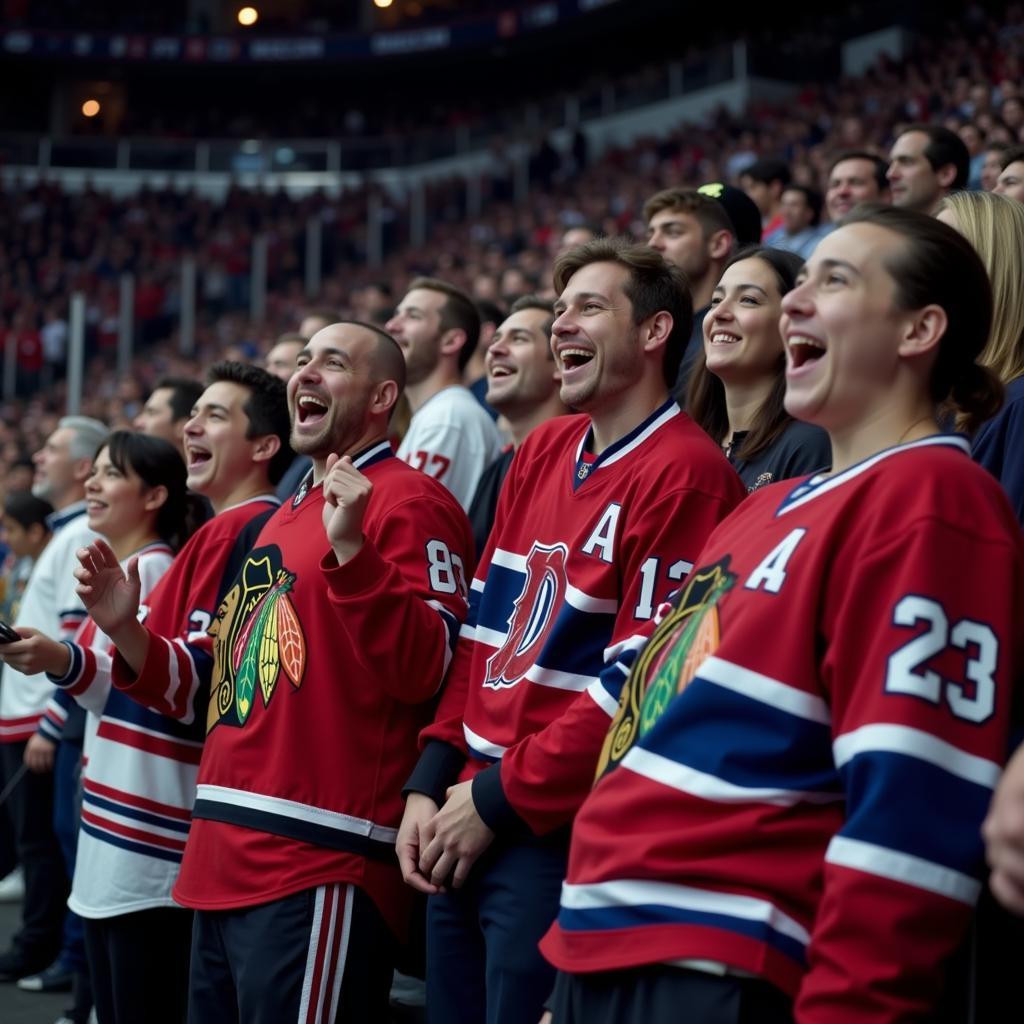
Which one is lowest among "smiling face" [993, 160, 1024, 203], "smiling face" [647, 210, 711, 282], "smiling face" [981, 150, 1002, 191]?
"smiling face" [647, 210, 711, 282]

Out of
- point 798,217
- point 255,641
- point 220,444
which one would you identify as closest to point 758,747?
point 255,641

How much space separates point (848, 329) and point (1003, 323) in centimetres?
80

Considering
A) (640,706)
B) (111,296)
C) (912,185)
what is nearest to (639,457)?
(640,706)

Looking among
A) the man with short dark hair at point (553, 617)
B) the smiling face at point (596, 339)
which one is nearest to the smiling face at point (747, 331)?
the man with short dark hair at point (553, 617)

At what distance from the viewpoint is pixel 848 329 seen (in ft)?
5.68

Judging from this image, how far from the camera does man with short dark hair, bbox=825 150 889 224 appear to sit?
532cm

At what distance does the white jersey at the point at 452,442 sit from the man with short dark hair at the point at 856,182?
6.26 feet

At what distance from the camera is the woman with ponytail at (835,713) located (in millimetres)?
1446

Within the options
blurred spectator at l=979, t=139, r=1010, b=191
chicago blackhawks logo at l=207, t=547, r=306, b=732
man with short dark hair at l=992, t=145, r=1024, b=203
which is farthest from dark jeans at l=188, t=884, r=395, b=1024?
blurred spectator at l=979, t=139, r=1010, b=191

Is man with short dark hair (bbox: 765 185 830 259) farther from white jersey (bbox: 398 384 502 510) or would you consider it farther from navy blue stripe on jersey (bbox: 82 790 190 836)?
navy blue stripe on jersey (bbox: 82 790 190 836)

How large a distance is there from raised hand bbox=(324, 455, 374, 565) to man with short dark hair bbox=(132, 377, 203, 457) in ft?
6.90

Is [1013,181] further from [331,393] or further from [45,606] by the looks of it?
[45,606]

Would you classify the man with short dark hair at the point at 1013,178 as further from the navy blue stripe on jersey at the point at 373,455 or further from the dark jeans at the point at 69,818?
the dark jeans at the point at 69,818

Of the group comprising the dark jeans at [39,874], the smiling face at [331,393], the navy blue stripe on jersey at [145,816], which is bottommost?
the dark jeans at [39,874]
